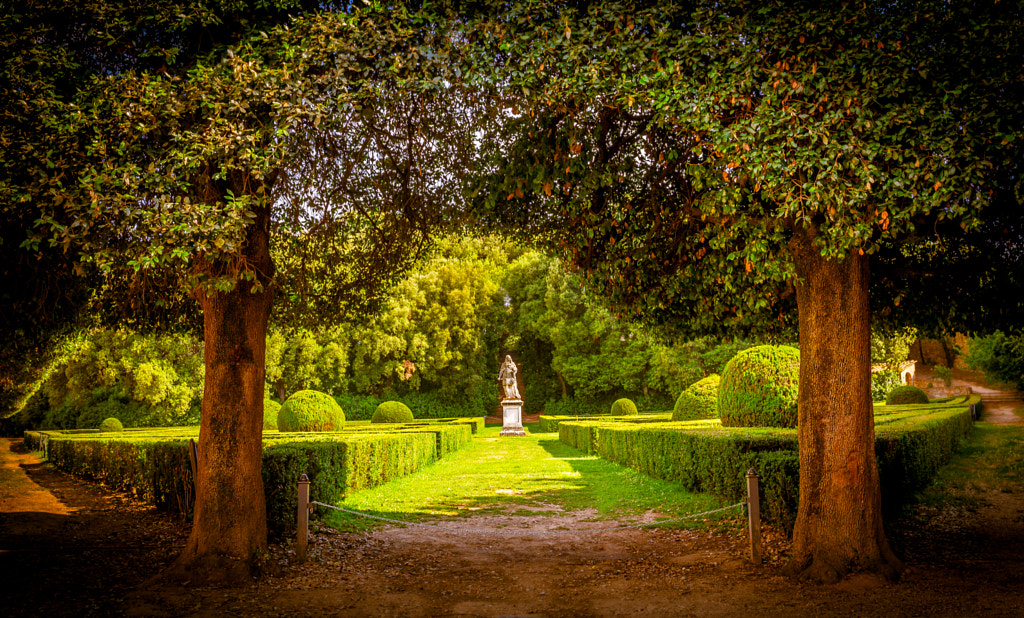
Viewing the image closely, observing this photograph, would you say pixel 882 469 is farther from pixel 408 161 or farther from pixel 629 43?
pixel 408 161

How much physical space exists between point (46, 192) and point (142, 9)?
1.92 meters

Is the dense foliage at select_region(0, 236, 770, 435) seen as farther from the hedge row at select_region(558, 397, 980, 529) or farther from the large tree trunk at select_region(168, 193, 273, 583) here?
the large tree trunk at select_region(168, 193, 273, 583)

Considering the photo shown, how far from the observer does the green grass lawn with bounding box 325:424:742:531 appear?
411 inches

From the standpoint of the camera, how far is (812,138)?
16.6 ft

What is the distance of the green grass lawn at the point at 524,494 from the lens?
10.4m

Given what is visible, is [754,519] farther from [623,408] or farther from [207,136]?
[623,408]

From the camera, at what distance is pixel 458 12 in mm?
5980

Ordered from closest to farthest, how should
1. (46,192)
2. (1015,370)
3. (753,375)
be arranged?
(46,192), (753,375), (1015,370)

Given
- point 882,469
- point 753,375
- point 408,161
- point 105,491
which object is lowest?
point 105,491

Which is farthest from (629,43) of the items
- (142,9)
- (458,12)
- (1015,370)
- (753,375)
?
(1015,370)

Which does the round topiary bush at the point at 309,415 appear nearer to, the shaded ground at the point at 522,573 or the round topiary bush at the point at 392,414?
the round topiary bush at the point at 392,414

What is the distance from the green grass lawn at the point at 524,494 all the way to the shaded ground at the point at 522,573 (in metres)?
1.09

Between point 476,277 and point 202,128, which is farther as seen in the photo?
point 476,277

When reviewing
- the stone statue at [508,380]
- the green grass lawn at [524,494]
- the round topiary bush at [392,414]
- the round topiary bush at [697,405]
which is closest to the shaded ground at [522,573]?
the green grass lawn at [524,494]
